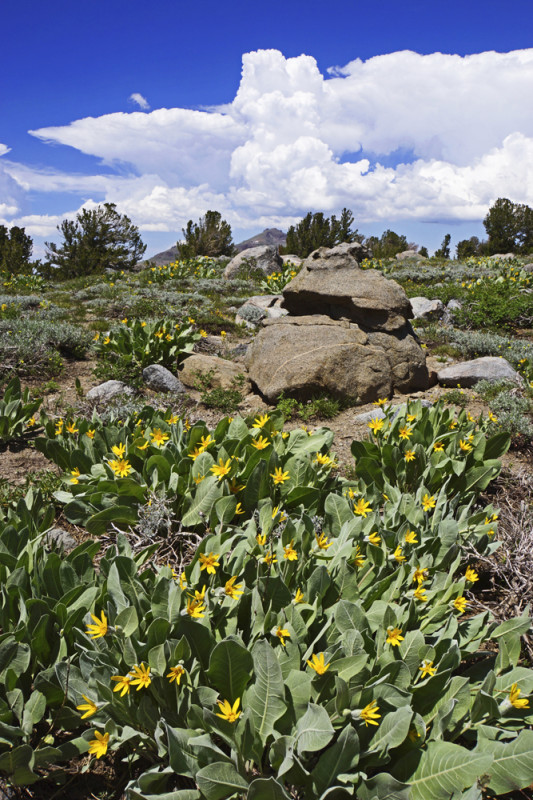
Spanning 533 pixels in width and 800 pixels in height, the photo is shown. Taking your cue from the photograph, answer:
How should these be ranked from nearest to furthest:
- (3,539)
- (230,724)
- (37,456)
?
(230,724)
(3,539)
(37,456)

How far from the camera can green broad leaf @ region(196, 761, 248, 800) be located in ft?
5.82

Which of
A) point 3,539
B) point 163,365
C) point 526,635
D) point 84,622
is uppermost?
point 163,365

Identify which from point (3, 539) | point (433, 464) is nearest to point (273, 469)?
point (433, 464)

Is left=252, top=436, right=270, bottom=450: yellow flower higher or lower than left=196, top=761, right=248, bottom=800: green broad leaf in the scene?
higher

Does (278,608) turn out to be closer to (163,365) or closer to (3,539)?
(3,539)

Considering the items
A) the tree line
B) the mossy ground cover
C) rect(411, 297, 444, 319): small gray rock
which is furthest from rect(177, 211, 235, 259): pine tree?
the mossy ground cover

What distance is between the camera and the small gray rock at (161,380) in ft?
23.0

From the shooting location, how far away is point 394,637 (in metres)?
2.25

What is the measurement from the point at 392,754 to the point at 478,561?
1705 millimetres

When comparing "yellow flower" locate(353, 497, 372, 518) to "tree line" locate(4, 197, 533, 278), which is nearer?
"yellow flower" locate(353, 497, 372, 518)

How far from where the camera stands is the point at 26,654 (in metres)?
2.20

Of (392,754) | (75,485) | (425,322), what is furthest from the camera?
(425,322)

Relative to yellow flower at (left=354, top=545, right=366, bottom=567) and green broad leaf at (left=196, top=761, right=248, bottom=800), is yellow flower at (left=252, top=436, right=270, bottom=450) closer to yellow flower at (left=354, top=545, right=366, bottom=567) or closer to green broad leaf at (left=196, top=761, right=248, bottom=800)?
yellow flower at (left=354, top=545, right=366, bottom=567)

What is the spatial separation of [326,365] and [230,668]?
492cm
